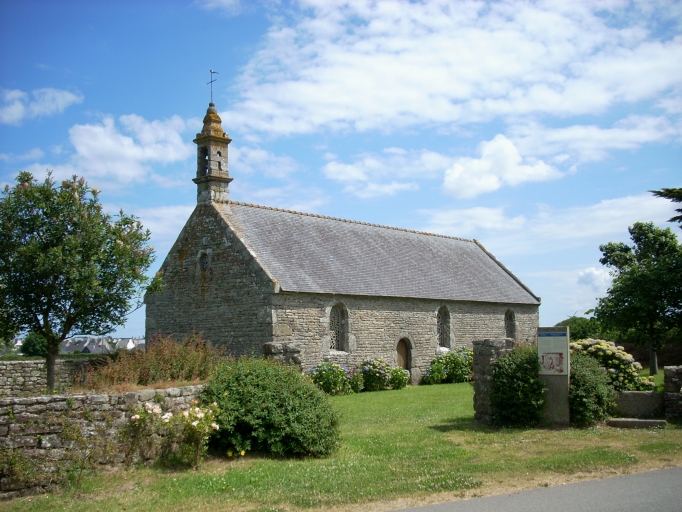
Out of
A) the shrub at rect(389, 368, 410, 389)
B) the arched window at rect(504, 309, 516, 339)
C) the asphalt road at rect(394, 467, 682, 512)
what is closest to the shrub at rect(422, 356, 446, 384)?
the shrub at rect(389, 368, 410, 389)

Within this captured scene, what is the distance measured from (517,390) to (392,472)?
14.6 feet

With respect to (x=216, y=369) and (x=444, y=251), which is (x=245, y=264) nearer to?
(x=216, y=369)

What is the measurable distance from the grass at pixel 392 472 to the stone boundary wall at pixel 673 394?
799mm

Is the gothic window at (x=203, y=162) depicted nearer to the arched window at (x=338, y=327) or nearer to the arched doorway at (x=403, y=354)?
the arched window at (x=338, y=327)

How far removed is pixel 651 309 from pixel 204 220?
17838 millimetres

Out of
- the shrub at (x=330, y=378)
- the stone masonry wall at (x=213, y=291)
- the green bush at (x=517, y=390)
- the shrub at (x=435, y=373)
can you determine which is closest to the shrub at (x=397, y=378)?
the shrub at (x=435, y=373)

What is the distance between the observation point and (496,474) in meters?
8.50

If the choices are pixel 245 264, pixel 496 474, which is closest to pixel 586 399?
pixel 496 474

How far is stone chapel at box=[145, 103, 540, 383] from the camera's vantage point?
2127 centimetres

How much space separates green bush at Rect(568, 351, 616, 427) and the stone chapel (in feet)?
34.4

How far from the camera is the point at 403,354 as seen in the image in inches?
994

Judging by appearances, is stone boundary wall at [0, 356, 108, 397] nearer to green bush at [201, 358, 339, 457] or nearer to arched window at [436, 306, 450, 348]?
green bush at [201, 358, 339, 457]

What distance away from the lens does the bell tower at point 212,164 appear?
23156 millimetres

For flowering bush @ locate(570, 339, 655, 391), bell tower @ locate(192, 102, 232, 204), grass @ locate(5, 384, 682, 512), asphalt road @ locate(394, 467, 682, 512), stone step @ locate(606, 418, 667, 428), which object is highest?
bell tower @ locate(192, 102, 232, 204)
